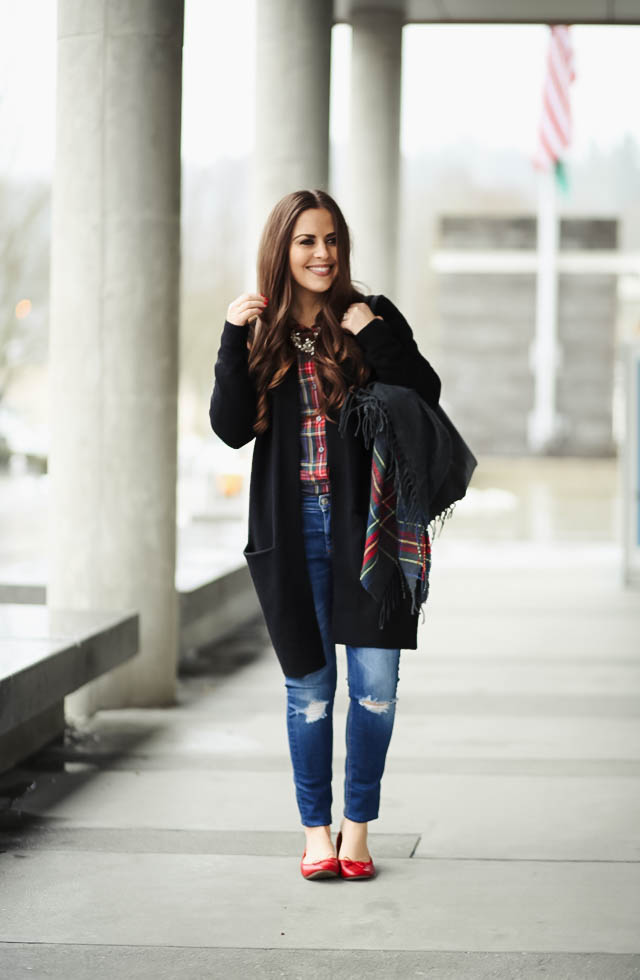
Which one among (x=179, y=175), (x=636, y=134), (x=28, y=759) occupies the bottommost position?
(x=28, y=759)

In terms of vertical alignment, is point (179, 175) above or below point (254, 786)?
above

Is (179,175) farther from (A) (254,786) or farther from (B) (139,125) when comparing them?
→ (A) (254,786)

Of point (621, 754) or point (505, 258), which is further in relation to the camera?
point (505, 258)

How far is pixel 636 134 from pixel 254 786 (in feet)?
221

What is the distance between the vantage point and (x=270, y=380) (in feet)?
14.8

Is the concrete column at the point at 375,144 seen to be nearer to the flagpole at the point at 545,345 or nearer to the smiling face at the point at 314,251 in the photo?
the smiling face at the point at 314,251

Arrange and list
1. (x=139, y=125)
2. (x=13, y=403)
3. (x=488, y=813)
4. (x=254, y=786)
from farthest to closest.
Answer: (x=13, y=403) → (x=139, y=125) → (x=254, y=786) → (x=488, y=813)

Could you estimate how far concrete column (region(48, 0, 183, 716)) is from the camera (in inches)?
279

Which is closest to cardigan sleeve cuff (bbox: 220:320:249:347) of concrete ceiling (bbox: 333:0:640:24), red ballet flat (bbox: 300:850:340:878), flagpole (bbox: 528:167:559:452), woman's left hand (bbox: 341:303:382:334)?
woman's left hand (bbox: 341:303:382:334)

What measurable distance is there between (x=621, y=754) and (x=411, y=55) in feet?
Answer: 217

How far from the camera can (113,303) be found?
281 inches

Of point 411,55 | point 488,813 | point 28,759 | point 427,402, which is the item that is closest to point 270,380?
point 427,402

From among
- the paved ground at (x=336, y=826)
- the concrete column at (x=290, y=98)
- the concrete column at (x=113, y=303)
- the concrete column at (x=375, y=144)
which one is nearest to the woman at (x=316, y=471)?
the paved ground at (x=336, y=826)

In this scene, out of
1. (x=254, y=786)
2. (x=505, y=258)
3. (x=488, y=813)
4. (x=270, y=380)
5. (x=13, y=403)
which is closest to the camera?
(x=270, y=380)
